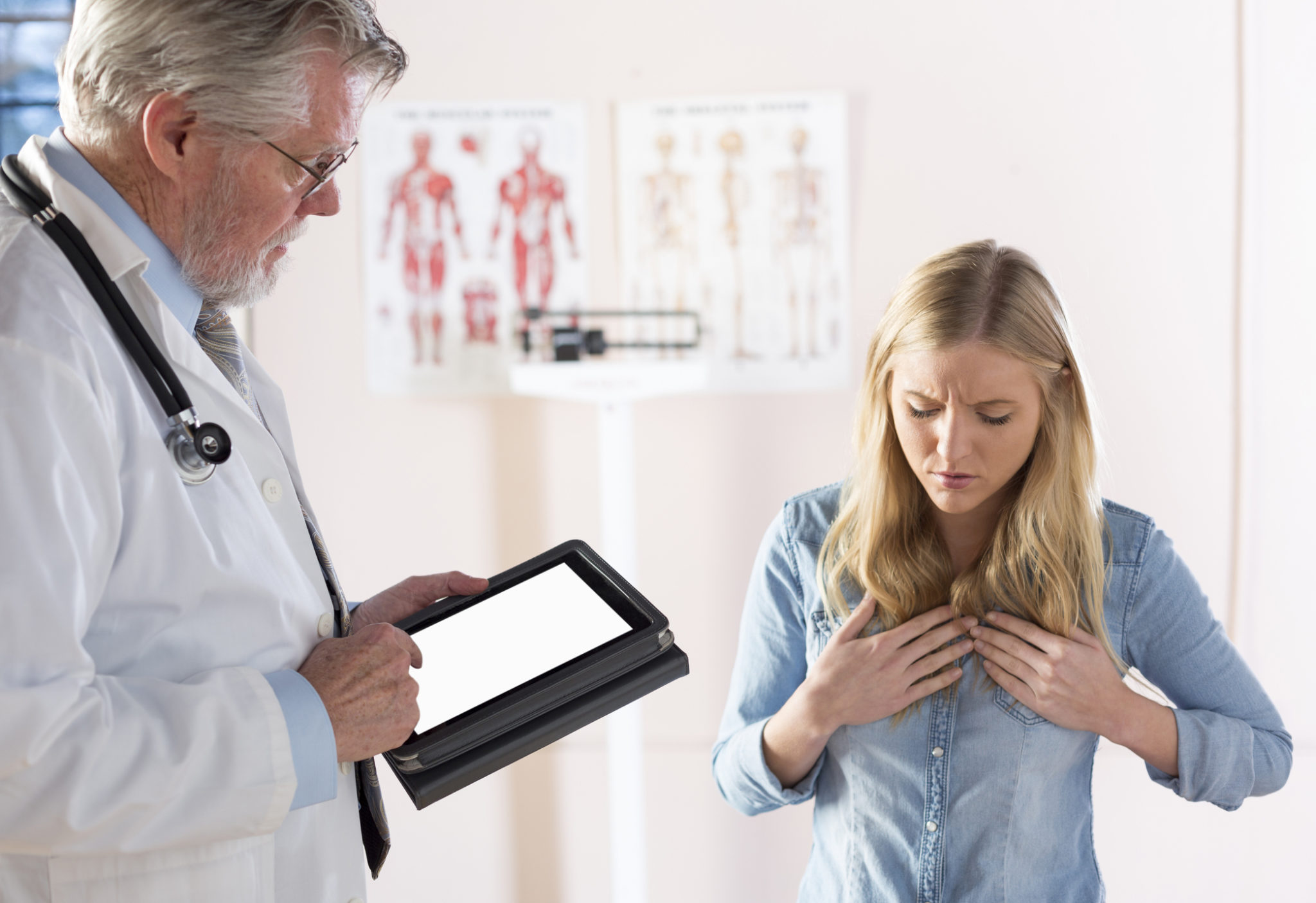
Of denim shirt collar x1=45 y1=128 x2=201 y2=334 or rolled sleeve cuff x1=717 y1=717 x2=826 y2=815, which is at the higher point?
denim shirt collar x1=45 y1=128 x2=201 y2=334

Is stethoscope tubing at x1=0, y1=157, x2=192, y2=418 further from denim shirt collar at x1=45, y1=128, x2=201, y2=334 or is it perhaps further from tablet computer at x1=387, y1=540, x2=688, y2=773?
tablet computer at x1=387, y1=540, x2=688, y2=773

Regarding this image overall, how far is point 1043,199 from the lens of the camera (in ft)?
7.41

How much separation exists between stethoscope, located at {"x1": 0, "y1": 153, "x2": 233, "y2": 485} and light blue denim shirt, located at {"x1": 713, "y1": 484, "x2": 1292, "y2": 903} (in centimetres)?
80

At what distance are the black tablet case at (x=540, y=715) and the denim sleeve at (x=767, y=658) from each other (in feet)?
0.97

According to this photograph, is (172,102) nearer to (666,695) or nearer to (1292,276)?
(666,695)

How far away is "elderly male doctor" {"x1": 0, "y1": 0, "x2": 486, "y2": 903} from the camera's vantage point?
738mm

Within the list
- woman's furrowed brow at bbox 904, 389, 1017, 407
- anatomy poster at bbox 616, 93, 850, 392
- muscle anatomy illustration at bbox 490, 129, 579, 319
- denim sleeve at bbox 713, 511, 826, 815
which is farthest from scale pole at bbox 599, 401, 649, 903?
woman's furrowed brow at bbox 904, 389, 1017, 407

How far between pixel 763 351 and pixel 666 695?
92cm

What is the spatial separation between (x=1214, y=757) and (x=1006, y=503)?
0.40 meters

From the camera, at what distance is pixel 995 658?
1211mm

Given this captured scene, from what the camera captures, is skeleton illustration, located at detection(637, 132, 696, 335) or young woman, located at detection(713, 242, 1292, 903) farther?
skeleton illustration, located at detection(637, 132, 696, 335)

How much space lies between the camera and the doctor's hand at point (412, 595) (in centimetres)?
122

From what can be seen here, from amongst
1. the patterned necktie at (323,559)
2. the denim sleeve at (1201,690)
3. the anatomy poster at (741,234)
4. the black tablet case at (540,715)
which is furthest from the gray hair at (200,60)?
the anatomy poster at (741,234)

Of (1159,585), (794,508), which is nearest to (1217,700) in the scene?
(1159,585)
